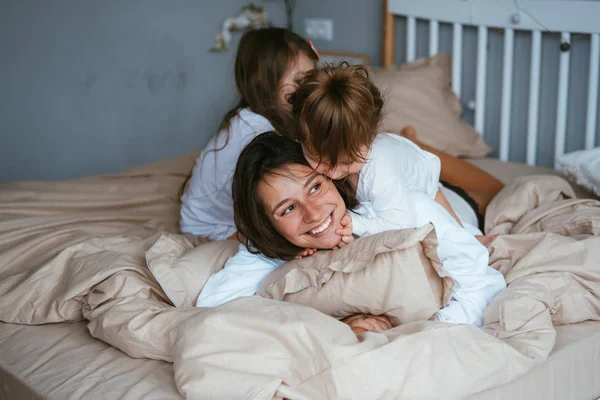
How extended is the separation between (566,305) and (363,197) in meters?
0.43

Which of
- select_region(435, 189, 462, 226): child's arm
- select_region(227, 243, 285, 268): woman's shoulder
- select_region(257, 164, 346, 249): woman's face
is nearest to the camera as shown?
select_region(257, 164, 346, 249): woman's face

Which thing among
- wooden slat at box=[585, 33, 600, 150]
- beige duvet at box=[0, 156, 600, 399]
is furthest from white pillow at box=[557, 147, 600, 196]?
wooden slat at box=[585, 33, 600, 150]

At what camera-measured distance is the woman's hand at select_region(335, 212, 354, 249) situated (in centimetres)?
132

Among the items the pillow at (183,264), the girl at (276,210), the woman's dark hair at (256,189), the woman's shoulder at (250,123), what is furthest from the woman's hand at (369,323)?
the woman's shoulder at (250,123)

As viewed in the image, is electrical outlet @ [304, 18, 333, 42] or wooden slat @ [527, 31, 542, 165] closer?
wooden slat @ [527, 31, 542, 165]

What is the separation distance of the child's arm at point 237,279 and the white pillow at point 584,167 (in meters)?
0.87

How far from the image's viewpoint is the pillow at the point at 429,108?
2.30 m

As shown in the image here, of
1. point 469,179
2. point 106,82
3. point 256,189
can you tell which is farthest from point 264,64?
point 106,82

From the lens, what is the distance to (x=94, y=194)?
197 centimetres

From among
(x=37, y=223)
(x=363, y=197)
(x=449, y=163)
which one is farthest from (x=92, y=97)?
(x=363, y=197)

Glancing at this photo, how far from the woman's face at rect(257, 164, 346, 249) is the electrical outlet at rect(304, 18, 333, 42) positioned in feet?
6.12

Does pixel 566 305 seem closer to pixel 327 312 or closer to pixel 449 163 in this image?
pixel 327 312

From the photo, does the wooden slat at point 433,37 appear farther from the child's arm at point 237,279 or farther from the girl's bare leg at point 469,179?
the child's arm at point 237,279

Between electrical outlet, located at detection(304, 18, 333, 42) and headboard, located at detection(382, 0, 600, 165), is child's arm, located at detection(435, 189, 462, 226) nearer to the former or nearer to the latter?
headboard, located at detection(382, 0, 600, 165)
